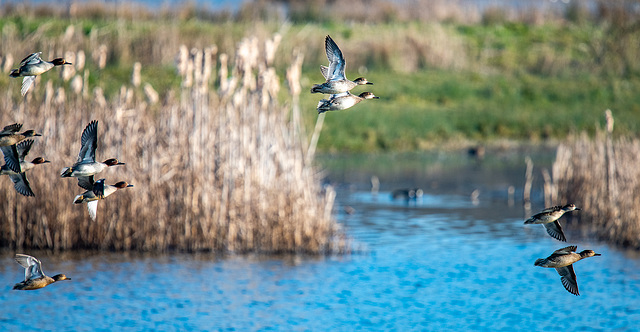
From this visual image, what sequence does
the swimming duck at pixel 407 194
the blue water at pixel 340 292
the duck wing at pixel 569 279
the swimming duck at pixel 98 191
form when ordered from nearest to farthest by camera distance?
the swimming duck at pixel 98 191, the duck wing at pixel 569 279, the blue water at pixel 340 292, the swimming duck at pixel 407 194

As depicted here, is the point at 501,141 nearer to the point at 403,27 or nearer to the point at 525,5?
the point at 403,27

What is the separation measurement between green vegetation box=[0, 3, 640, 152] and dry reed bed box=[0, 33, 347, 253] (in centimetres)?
1136

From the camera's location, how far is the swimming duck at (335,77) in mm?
6133

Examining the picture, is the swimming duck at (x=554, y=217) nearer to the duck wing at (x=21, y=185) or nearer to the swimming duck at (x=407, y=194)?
the duck wing at (x=21, y=185)

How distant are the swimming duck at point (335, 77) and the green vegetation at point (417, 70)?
18207 mm

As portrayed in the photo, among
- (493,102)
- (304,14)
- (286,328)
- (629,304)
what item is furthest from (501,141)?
(286,328)

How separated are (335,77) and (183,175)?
21.8 ft

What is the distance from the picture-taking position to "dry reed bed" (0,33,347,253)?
489 inches

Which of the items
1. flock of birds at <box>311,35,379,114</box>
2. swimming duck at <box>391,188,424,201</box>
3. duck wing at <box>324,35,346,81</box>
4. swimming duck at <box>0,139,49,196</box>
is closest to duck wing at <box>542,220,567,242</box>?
flock of birds at <box>311,35,379,114</box>

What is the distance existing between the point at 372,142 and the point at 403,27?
12.6m

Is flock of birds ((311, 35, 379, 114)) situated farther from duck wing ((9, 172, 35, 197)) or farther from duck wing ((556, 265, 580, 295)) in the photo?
duck wing ((9, 172, 35, 197))

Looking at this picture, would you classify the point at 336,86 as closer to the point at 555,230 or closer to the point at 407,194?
the point at 555,230

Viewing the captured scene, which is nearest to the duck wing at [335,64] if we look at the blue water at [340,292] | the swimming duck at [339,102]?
the swimming duck at [339,102]

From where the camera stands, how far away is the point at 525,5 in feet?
153
